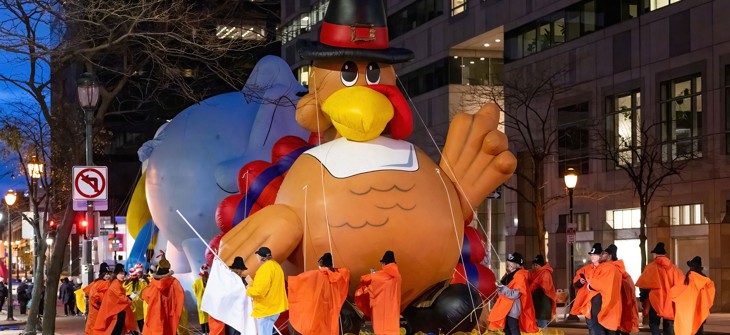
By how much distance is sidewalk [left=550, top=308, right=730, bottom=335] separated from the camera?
2486 centimetres

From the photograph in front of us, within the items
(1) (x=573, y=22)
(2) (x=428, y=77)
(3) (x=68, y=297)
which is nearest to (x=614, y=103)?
(1) (x=573, y=22)

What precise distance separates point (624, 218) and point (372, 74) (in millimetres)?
24210

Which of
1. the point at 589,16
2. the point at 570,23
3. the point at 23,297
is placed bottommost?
the point at 23,297

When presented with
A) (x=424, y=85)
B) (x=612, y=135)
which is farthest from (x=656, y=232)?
(x=424, y=85)

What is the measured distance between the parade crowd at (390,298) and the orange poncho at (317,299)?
0.5 inches

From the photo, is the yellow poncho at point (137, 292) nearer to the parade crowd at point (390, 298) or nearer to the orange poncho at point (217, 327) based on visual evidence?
the parade crowd at point (390, 298)

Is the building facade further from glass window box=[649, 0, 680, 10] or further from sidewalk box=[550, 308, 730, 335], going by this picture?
sidewalk box=[550, 308, 730, 335]

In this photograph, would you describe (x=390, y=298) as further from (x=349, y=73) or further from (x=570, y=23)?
(x=570, y=23)

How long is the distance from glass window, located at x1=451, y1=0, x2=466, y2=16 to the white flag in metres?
36.3

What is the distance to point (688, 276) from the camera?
18094 mm

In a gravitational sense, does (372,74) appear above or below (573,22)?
below

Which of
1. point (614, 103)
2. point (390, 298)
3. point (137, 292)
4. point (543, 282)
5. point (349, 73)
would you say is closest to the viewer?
point (390, 298)

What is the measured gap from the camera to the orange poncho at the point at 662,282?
1828 cm

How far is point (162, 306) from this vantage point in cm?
1752
